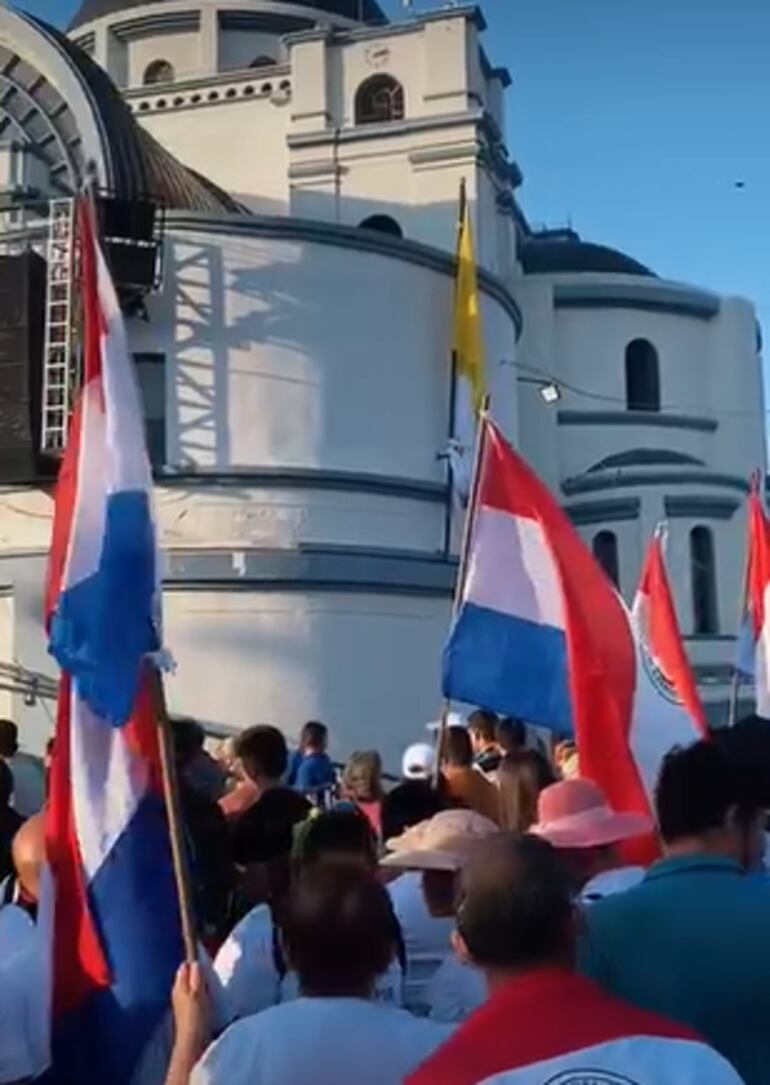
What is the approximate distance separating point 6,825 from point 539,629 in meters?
2.61

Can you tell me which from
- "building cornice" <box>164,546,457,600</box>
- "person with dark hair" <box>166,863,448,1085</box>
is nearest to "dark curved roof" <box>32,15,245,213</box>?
"building cornice" <box>164,546,457,600</box>

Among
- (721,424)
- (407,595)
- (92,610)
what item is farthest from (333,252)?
(92,610)

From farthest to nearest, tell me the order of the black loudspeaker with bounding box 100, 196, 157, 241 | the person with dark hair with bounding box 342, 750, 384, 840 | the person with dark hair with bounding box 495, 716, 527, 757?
the black loudspeaker with bounding box 100, 196, 157, 241 → the person with dark hair with bounding box 495, 716, 527, 757 → the person with dark hair with bounding box 342, 750, 384, 840

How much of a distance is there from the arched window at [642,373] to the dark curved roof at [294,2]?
9.82m

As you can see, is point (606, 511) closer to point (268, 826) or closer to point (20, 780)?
point (20, 780)

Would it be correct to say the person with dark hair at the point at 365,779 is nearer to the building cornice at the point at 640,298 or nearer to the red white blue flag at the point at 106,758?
the red white blue flag at the point at 106,758

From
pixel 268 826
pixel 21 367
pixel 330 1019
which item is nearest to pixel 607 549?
pixel 21 367

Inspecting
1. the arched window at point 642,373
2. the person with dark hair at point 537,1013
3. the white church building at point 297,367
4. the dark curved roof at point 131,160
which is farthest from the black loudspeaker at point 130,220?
the person with dark hair at point 537,1013

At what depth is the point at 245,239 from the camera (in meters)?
22.1

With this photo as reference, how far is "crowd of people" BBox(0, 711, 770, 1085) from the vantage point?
8.36 feet

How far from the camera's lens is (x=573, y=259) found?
34969 millimetres

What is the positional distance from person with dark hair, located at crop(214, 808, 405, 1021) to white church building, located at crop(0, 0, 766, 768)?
668 inches

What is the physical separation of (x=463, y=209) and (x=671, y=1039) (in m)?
22.3

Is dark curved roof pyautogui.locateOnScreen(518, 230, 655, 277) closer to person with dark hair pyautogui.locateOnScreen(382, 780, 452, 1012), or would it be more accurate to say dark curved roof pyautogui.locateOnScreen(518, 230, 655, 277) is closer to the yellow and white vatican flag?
the yellow and white vatican flag
